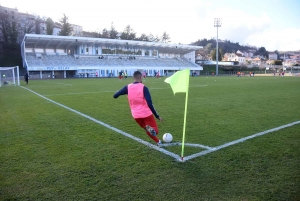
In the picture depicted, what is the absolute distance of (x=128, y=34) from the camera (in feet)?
279

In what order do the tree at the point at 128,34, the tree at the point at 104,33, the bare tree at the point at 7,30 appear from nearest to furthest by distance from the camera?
the bare tree at the point at 7,30
the tree at the point at 104,33
the tree at the point at 128,34

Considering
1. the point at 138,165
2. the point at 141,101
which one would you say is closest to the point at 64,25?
the point at 141,101

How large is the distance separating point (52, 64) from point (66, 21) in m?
29.6

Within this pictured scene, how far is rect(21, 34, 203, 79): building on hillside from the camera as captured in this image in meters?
48.3

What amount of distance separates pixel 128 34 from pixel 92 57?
31715 millimetres

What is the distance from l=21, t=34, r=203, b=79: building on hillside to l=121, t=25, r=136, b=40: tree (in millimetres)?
19884

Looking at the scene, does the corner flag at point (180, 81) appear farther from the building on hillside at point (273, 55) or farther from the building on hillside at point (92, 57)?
the building on hillside at point (273, 55)

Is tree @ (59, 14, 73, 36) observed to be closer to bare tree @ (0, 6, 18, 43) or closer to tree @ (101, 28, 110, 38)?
bare tree @ (0, 6, 18, 43)

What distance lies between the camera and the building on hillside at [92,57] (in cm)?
4831

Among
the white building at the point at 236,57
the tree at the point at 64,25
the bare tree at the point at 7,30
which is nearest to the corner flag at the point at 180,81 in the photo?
the bare tree at the point at 7,30

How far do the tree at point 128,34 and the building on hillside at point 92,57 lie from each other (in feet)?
65.2

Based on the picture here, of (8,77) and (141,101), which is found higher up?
(8,77)

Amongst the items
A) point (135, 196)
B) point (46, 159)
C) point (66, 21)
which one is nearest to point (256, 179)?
point (135, 196)

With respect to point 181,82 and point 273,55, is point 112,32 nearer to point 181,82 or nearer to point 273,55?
point 181,82
